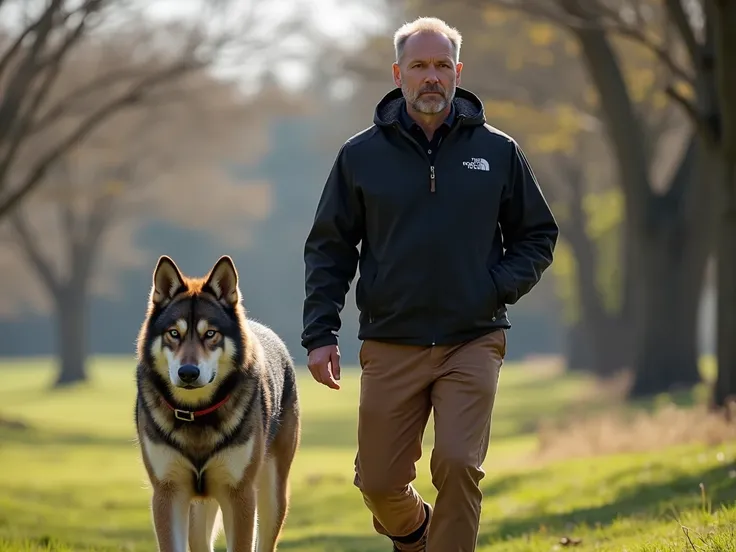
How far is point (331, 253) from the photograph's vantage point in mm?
6449

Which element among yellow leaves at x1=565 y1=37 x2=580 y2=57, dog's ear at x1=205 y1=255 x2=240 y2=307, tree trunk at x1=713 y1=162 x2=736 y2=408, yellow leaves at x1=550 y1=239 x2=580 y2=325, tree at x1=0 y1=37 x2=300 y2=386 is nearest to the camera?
dog's ear at x1=205 y1=255 x2=240 y2=307

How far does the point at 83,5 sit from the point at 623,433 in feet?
28.6

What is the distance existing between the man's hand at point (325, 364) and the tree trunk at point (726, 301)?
9.33m

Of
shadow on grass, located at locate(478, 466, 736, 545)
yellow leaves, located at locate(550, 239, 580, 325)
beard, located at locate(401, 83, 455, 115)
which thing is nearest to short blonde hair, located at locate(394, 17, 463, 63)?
beard, located at locate(401, 83, 455, 115)

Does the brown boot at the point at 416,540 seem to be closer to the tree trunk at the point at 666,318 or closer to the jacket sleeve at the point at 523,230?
the jacket sleeve at the point at 523,230

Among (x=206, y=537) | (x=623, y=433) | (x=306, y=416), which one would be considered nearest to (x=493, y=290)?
(x=206, y=537)

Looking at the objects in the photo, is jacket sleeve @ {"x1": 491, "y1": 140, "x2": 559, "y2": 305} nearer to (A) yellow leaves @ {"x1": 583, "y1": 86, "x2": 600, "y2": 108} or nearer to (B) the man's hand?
(B) the man's hand

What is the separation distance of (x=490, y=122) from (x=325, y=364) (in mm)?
25457

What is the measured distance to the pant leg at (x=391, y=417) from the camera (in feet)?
20.3

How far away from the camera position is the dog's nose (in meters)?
6.55

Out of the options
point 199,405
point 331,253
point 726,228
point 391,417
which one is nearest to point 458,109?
point 331,253

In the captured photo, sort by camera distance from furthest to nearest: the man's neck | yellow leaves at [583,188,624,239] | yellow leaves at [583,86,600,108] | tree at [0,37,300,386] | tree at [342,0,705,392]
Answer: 1. yellow leaves at [583,188,624,239]
2. tree at [0,37,300,386]
3. yellow leaves at [583,86,600,108]
4. tree at [342,0,705,392]
5. the man's neck

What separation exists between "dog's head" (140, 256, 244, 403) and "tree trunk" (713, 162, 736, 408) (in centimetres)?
902

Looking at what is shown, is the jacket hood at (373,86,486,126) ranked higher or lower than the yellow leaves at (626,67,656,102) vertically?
higher
